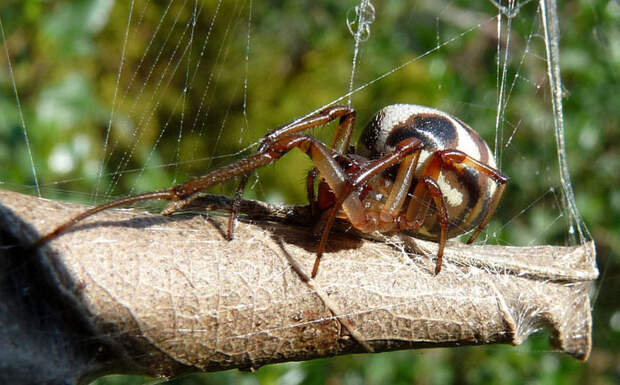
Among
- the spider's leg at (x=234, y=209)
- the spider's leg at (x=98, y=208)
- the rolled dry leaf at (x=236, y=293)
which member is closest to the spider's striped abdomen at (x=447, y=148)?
the rolled dry leaf at (x=236, y=293)

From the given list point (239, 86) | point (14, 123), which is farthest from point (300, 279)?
point (239, 86)

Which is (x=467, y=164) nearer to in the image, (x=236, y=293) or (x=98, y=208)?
(x=236, y=293)

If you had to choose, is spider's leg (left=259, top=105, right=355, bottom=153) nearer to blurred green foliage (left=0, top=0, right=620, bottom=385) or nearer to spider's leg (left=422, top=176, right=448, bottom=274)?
spider's leg (left=422, top=176, right=448, bottom=274)

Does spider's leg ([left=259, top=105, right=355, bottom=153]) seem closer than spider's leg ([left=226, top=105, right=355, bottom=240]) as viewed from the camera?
No

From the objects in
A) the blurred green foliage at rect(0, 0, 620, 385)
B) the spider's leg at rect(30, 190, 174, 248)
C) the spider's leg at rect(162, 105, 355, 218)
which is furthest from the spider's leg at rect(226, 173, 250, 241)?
the blurred green foliage at rect(0, 0, 620, 385)

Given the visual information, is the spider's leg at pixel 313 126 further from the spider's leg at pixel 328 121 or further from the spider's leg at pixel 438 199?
the spider's leg at pixel 438 199
